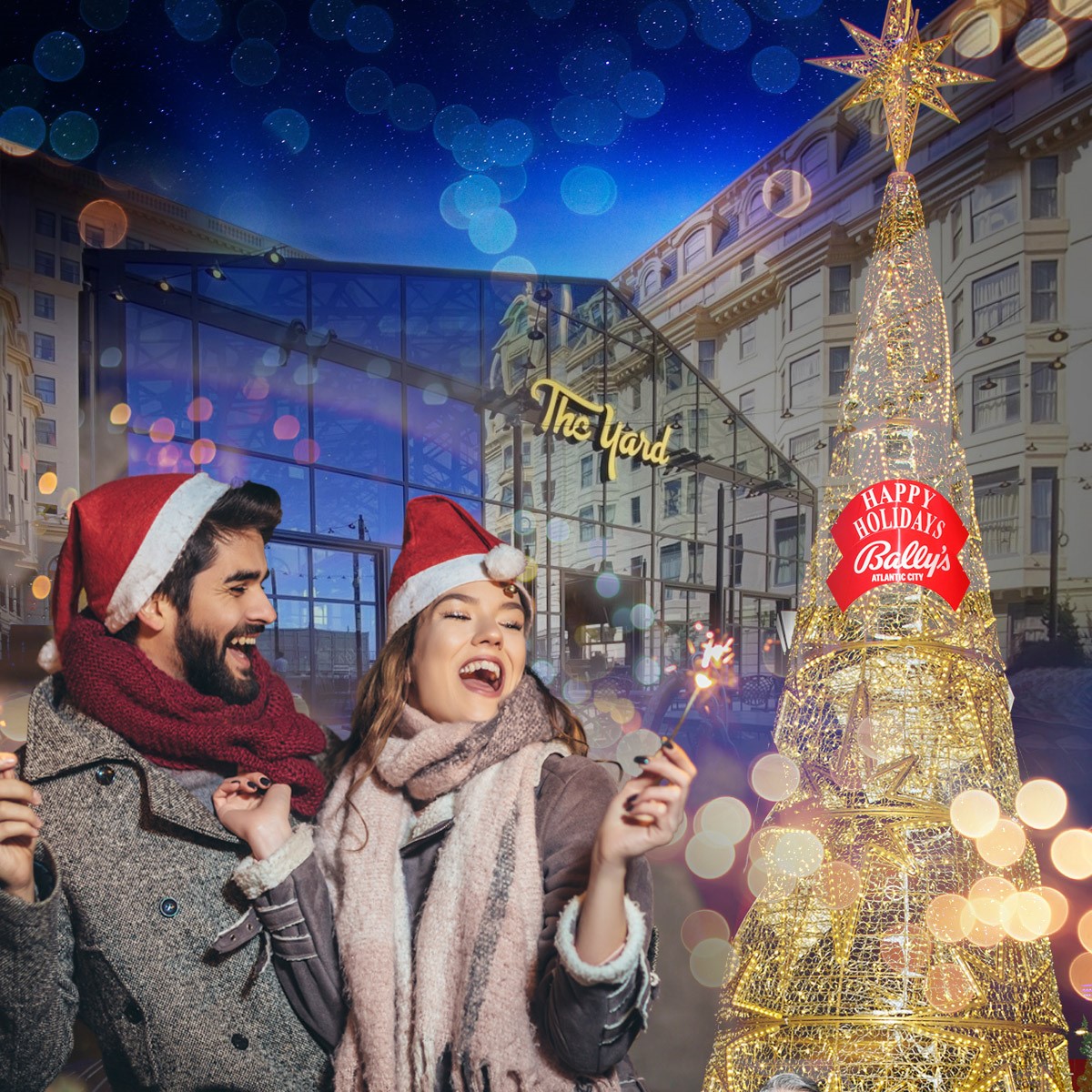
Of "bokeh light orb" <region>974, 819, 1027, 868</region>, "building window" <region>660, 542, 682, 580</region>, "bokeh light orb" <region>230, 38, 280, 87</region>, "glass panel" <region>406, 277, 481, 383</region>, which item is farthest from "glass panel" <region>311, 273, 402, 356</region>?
"bokeh light orb" <region>974, 819, 1027, 868</region>

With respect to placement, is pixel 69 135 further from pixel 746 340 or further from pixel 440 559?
pixel 746 340

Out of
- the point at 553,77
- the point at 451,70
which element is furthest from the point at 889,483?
the point at 451,70

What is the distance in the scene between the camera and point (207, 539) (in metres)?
1.73

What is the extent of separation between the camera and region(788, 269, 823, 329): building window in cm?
215

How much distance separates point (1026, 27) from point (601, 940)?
7.67ft

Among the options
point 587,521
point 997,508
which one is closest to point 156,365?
point 587,521

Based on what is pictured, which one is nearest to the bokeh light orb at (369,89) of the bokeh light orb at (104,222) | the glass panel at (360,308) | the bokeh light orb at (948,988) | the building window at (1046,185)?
the glass panel at (360,308)

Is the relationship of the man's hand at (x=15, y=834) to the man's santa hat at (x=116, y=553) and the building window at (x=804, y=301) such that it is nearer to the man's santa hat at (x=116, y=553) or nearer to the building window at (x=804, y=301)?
the man's santa hat at (x=116, y=553)

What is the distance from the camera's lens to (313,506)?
2.20 m

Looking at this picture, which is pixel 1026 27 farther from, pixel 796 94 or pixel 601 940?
pixel 601 940

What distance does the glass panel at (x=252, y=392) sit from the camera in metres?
2.12

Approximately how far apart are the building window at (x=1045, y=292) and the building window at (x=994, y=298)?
0.04 m

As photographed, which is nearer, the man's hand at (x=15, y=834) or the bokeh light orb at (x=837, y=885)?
the man's hand at (x=15, y=834)

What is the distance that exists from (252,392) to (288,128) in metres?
0.79
